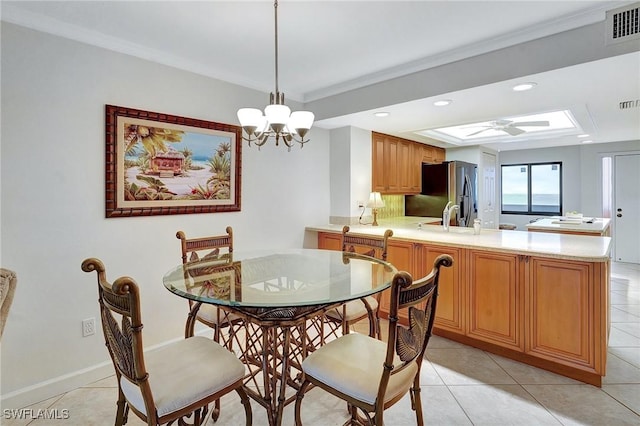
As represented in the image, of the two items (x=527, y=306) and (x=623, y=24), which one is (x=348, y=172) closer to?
(x=527, y=306)

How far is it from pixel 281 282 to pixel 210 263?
69 centimetres

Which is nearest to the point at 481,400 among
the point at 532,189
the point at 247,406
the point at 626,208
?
the point at 247,406

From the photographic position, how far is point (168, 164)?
2.70 meters

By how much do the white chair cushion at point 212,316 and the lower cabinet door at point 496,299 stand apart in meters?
1.93

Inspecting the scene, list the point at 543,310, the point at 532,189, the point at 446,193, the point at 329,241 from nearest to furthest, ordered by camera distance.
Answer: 1. the point at 543,310
2. the point at 329,241
3. the point at 446,193
4. the point at 532,189

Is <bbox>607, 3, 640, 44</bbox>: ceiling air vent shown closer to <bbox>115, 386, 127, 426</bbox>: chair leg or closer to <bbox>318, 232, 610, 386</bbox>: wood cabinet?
<bbox>318, 232, 610, 386</bbox>: wood cabinet

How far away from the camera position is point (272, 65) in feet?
9.55

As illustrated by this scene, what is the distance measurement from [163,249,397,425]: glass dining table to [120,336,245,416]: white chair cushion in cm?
23

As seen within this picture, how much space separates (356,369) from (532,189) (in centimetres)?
721

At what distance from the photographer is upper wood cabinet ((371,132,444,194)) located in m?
4.48

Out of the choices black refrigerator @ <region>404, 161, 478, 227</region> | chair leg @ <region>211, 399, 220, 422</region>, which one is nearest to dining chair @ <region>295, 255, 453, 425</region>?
chair leg @ <region>211, 399, 220, 422</region>

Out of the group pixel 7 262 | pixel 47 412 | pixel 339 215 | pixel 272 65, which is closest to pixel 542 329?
pixel 339 215

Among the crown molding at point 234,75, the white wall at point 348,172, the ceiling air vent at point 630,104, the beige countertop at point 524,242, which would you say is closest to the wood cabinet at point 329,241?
the beige countertop at point 524,242

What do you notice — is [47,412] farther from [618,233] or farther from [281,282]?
[618,233]
